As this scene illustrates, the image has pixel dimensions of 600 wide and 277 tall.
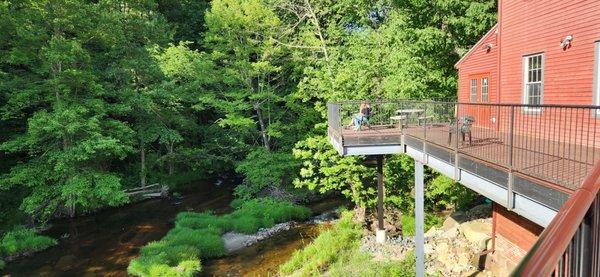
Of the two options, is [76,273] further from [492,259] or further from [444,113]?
[444,113]

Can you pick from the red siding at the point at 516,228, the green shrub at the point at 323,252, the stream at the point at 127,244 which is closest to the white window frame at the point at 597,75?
the red siding at the point at 516,228

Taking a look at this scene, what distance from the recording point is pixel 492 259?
10898mm

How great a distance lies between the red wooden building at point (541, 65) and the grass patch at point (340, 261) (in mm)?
2952

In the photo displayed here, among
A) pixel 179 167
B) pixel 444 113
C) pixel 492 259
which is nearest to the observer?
pixel 492 259

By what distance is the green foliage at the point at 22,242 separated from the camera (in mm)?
14805

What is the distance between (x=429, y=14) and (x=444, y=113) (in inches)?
211

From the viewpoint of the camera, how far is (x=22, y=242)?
1529cm

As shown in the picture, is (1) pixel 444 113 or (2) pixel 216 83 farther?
(2) pixel 216 83

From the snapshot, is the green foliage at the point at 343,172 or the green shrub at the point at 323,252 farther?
the green foliage at the point at 343,172

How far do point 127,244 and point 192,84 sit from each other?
387 inches

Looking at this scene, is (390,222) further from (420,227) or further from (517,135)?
(517,135)

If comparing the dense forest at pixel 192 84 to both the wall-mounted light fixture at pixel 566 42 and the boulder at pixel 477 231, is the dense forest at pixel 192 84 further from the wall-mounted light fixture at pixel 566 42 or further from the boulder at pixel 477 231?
the wall-mounted light fixture at pixel 566 42

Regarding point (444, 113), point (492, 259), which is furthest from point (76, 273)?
point (444, 113)

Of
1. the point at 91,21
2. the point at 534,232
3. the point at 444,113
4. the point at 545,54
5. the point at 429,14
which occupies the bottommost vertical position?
the point at 534,232
